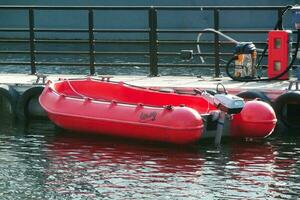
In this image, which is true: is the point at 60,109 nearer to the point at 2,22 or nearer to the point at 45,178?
the point at 45,178

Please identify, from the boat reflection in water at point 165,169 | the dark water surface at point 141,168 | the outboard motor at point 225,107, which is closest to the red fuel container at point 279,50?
the dark water surface at point 141,168

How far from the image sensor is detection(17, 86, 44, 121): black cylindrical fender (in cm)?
1574

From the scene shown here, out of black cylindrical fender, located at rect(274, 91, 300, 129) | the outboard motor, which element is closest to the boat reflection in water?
the outboard motor


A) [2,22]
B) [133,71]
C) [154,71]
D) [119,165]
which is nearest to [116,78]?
[154,71]

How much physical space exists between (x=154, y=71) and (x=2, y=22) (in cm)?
3460

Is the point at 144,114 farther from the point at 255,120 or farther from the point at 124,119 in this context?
the point at 255,120

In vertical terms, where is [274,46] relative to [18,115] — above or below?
above

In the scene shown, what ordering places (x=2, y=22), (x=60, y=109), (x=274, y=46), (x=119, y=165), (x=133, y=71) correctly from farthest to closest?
(x=2, y=22), (x=133, y=71), (x=274, y=46), (x=60, y=109), (x=119, y=165)

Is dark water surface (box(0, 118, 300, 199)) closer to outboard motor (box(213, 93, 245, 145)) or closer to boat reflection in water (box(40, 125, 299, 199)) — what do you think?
boat reflection in water (box(40, 125, 299, 199))

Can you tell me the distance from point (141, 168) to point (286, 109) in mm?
3674

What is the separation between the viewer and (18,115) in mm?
15914

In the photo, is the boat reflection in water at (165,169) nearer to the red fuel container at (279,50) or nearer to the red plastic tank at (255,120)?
the red plastic tank at (255,120)

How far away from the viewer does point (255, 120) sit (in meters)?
13.3

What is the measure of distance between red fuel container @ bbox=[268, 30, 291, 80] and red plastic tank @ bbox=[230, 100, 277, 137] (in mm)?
2411
